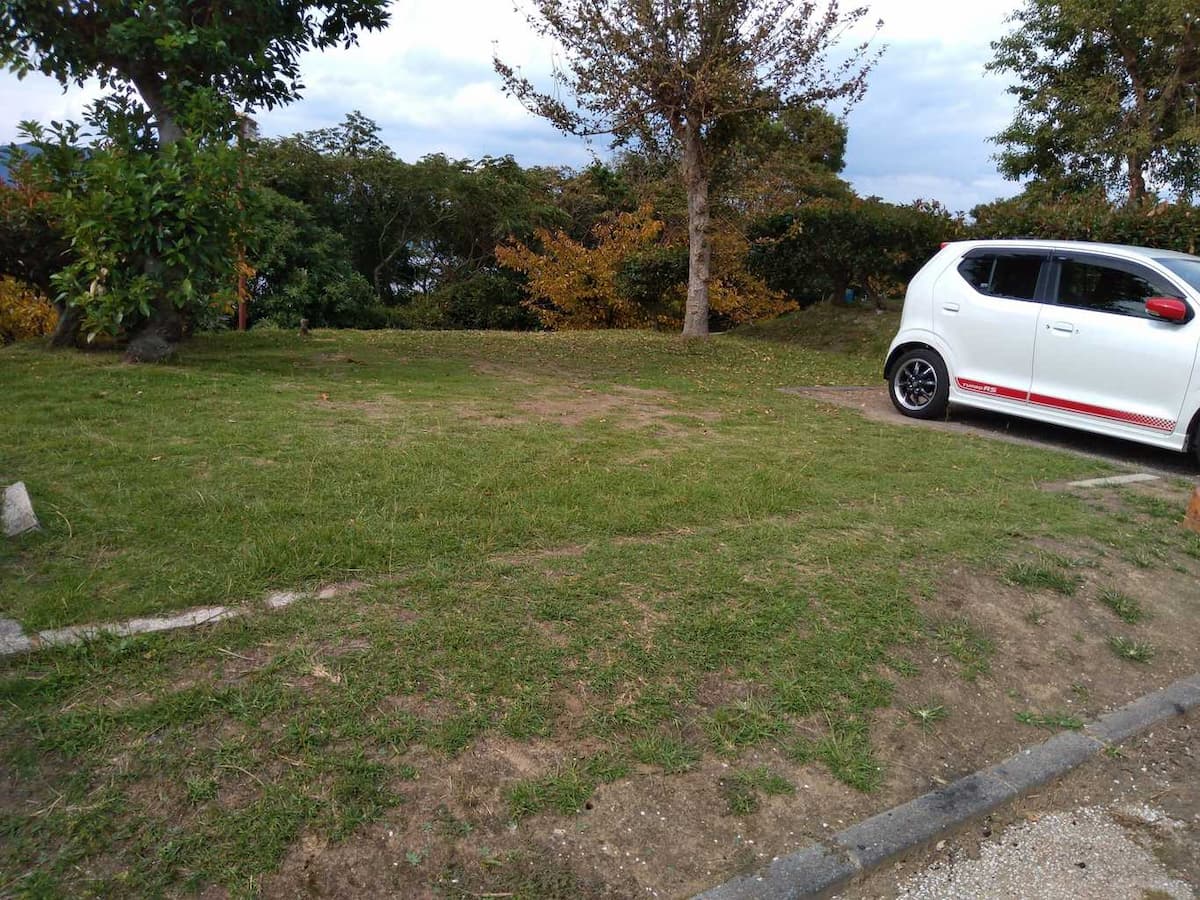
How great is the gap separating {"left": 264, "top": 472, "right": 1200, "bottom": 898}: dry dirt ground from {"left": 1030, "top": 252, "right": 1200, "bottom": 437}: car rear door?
3.24 meters

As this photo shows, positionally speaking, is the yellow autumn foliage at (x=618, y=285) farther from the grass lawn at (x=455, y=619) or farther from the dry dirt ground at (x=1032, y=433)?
the grass lawn at (x=455, y=619)

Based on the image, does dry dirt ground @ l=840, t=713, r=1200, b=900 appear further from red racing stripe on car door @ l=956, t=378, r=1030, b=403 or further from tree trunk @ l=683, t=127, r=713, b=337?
tree trunk @ l=683, t=127, r=713, b=337

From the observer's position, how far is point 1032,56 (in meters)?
17.4

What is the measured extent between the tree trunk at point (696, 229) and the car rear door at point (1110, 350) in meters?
7.25

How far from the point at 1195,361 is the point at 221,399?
737 centimetres

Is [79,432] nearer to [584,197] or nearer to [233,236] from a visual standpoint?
[233,236]

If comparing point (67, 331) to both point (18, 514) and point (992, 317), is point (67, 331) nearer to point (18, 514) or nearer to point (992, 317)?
point (18, 514)

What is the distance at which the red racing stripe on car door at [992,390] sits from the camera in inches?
296

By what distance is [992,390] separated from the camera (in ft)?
25.3

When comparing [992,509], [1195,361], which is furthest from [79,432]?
[1195,361]

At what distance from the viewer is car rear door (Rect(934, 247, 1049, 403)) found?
7484 millimetres

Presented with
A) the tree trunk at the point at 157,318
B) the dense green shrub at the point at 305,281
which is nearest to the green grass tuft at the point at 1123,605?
the tree trunk at the point at 157,318

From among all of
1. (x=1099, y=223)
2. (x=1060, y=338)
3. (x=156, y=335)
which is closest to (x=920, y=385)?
(x=1060, y=338)

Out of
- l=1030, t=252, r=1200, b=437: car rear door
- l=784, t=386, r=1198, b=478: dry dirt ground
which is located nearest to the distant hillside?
l=784, t=386, r=1198, b=478: dry dirt ground
